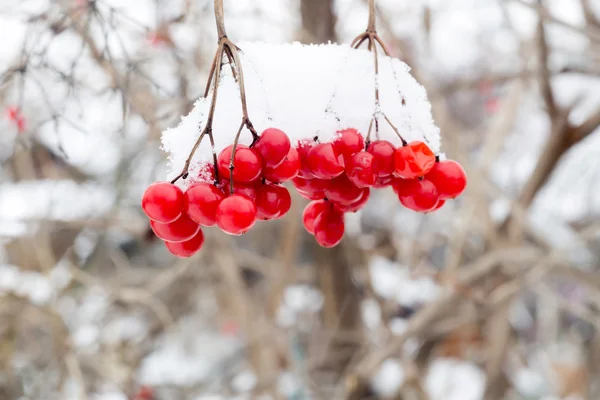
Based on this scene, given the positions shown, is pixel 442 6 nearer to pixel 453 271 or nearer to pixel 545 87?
pixel 545 87

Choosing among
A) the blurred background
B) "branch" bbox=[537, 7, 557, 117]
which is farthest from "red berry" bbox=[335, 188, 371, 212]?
"branch" bbox=[537, 7, 557, 117]

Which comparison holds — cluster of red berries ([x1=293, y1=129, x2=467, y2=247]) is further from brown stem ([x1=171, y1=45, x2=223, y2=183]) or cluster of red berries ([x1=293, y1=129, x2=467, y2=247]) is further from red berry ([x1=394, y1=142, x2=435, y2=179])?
brown stem ([x1=171, y1=45, x2=223, y2=183])

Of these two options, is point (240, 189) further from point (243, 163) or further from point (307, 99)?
point (307, 99)

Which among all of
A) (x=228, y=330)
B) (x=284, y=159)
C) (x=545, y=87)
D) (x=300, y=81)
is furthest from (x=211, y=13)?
(x=228, y=330)

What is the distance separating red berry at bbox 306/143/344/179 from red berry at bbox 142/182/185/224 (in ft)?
0.68

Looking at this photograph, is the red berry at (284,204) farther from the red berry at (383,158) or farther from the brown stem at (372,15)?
the brown stem at (372,15)

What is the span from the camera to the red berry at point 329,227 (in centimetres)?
99

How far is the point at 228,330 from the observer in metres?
5.86

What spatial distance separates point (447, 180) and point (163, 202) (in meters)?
0.47

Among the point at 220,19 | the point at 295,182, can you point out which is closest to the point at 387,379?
the point at 295,182

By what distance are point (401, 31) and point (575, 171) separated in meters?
1.51

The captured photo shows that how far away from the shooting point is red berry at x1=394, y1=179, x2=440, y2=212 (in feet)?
2.93

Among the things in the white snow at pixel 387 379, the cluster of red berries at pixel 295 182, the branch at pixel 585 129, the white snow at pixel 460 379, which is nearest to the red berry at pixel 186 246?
the cluster of red berries at pixel 295 182

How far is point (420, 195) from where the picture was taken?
2.93ft
